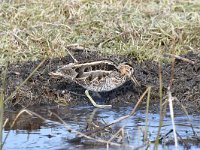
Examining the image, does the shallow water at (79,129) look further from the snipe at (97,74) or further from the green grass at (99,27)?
the green grass at (99,27)

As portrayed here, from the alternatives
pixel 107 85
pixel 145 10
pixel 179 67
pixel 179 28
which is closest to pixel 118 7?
pixel 145 10

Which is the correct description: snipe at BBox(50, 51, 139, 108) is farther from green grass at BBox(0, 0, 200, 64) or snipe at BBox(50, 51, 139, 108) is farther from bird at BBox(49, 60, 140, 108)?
green grass at BBox(0, 0, 200, 64)

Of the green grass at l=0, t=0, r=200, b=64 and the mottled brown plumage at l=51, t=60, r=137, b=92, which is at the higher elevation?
the green grass at l=0, t=0, r=200, b=64

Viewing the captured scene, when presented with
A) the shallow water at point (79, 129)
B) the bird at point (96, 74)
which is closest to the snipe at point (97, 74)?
the bird at point (96, 74)

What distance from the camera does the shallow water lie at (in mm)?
7117

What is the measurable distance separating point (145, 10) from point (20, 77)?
9.63ft

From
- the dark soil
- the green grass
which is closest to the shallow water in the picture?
the dark soil

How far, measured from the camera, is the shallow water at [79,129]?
7.12m

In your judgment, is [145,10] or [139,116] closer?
[139,116]

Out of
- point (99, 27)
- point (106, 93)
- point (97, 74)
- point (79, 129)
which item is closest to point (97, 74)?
point (97, 74)

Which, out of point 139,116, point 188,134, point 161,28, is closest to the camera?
point 188,134

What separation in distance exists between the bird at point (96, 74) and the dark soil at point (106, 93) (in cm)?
28

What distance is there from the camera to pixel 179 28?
35.9ft

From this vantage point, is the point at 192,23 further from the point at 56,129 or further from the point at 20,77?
the point at 56,129
